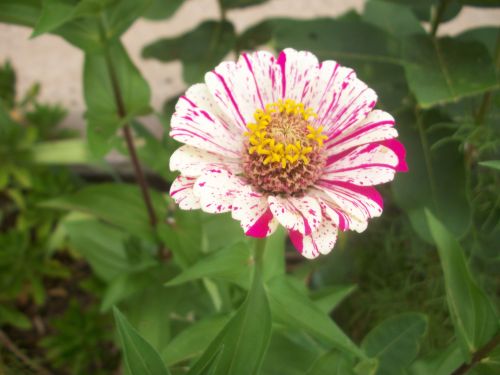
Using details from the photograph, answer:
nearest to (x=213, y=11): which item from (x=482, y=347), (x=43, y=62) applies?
(x=43, y=62)

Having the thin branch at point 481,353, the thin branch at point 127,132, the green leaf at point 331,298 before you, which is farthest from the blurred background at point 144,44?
the thin branch at point 481,353

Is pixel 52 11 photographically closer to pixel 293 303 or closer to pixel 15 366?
pixel 293 303

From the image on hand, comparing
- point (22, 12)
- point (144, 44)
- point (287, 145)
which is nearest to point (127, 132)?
point (22, 12)

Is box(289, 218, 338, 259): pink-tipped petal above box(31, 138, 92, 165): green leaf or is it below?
above

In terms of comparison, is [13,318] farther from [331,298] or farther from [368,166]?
[368,166]

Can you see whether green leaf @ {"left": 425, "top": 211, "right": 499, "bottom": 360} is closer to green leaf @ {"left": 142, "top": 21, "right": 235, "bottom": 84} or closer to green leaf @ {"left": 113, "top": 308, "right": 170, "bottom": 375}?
green leaf @ {"left": 113, "top": 308, "right": 170, "bottom": 375}

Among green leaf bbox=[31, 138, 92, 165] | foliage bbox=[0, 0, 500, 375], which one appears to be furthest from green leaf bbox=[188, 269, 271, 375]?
green leaf bbox=[31, 138, 92, 165]
